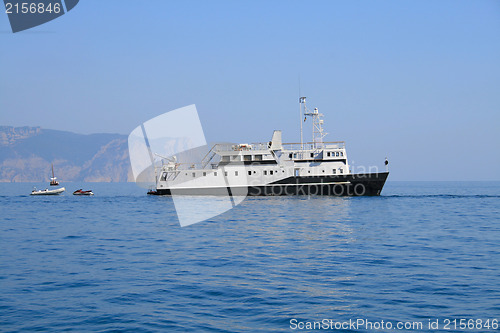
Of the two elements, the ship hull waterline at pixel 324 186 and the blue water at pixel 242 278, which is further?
the ship hull waterline at pixel 324 186

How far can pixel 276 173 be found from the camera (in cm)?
5166

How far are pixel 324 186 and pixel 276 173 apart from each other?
6.02 m

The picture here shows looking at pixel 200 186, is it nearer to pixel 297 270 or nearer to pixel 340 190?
pixel 340 190

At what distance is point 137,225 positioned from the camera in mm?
27609

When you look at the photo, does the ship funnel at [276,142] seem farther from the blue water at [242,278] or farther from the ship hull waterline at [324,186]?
the blue water at [242,278]

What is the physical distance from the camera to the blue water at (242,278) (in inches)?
374

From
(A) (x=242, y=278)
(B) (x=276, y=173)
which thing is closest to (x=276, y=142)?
(B) (x=276, y=173)

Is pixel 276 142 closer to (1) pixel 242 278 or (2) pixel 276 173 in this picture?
(2) pixel 276 173

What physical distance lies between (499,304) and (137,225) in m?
22.0

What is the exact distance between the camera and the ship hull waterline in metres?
49.5

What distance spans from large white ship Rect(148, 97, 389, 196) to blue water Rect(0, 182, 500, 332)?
25.3m

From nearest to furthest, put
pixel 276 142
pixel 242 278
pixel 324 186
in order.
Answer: pixel 242 278
pixel 324 186
pixel 276 142

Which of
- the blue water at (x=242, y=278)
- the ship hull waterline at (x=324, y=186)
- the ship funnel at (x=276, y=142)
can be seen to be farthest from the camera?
the ship funnel at (x=276, y=142)

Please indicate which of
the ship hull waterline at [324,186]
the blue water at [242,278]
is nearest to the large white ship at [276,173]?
the ship hull waterline at [324,186]
